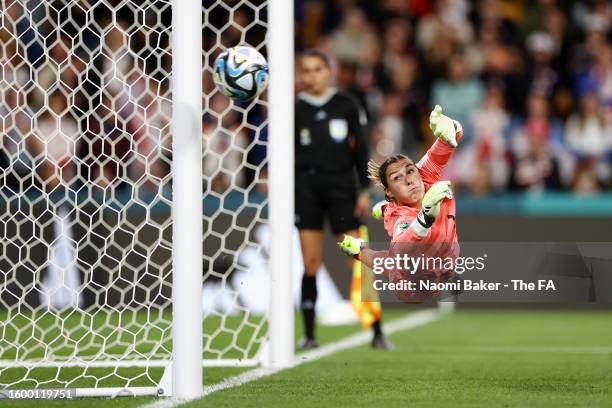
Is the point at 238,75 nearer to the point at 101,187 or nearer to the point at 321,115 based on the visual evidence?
the point at 101,187

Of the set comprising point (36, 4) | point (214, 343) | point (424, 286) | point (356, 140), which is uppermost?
point (36, 4)

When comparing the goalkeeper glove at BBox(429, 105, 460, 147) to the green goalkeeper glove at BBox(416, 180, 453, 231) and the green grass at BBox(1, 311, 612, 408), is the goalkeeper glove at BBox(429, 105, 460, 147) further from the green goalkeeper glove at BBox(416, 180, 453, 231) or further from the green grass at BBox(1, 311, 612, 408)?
the green grass at BBox(1, 311, 612, 408)

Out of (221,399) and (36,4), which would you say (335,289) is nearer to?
(36,4)

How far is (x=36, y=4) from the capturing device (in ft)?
24.5

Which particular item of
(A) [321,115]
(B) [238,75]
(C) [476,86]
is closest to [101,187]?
(A) [321,115]

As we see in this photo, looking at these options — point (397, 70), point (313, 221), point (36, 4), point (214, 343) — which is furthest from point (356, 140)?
point (397, 70)

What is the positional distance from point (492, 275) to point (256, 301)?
5.68 m

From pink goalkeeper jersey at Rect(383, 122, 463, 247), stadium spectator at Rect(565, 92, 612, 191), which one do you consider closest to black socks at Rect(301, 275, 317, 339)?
pink goalkeeper jersey at Rect(383, 122, 463, 247)

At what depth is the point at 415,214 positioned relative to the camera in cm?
561

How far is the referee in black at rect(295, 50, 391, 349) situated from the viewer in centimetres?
905

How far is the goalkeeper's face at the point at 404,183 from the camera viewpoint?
571 centimetres

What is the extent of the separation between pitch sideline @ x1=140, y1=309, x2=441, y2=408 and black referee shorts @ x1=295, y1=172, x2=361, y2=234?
3.05ft

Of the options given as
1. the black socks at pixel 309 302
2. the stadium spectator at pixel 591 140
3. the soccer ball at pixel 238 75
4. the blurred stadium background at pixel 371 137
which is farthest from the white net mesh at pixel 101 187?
the stadium spectator at pixel 591 140

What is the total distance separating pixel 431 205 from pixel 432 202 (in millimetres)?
27
